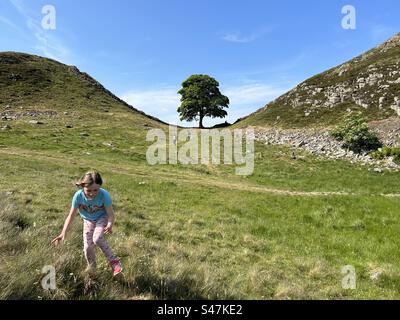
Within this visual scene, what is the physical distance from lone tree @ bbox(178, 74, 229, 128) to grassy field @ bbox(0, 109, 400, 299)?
181 feet

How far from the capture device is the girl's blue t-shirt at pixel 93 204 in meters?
7.88

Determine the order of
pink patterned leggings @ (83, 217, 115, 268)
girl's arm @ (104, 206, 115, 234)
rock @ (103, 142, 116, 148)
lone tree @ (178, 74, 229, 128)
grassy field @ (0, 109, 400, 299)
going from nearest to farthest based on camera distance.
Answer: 1. grassy field @ (0, 109, 400, 299)
2. pink patterned leggings @ (83, 217, 115, 268)
3. girl's arm @ (104, 206, 115, 234)
4. rock @ (103, 142, 116, 148)
5. lone tree @ (178, 74, 229, 128)

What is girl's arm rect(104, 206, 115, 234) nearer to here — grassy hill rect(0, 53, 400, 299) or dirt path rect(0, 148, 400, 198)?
grassy hill rect(0, 53, 400, 299)

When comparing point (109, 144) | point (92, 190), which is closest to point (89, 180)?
point (92, 190)

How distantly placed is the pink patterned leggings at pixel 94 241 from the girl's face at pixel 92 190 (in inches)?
22.1

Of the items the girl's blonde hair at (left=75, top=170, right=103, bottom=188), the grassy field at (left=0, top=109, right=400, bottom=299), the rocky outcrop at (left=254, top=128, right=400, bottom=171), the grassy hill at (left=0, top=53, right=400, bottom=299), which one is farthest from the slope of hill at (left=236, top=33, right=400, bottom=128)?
the girl's blonde hair at (left=75, top=170, right=103, bottom=188)

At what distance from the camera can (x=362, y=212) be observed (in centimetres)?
1822

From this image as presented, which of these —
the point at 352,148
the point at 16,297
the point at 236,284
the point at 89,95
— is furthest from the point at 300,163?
the point at 89,95

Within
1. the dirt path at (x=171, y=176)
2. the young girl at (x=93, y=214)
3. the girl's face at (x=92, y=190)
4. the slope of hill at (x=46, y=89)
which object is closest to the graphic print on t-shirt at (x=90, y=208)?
the young girl at (x=93, y=214)

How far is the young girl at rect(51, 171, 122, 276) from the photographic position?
297 inches

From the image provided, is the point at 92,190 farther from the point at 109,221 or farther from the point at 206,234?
the point at 206,234

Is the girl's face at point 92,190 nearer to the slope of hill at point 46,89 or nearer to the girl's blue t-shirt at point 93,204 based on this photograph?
the girl's blue t-shirt at point 93,204

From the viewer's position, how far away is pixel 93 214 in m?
7.94
